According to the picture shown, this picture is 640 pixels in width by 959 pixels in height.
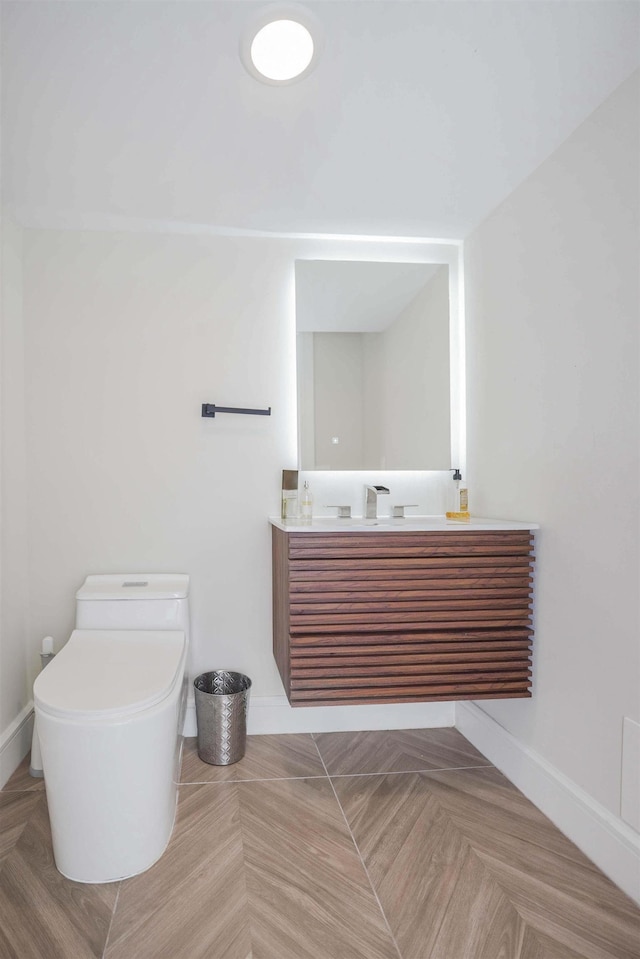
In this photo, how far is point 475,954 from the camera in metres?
1.30

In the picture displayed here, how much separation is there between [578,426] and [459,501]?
815mm

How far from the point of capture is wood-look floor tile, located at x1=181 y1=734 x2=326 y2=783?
2107 mm

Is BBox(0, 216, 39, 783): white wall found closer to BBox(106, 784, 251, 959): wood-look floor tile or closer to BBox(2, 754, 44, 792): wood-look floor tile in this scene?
BBox(2, 754, 44, 792): wood-look floor tile

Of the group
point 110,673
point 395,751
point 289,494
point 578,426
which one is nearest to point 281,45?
point 578,426

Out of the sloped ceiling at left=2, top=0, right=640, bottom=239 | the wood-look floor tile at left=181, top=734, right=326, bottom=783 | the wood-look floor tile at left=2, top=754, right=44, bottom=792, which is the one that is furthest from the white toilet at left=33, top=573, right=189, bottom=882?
the sloped ceiling at left=2, top=0, right=640, bottom=239

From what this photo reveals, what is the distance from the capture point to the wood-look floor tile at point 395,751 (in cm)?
219

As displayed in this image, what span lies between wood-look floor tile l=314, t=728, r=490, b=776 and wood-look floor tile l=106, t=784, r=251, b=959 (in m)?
0.54

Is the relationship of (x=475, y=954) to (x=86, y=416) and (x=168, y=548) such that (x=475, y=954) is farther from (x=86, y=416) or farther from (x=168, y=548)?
(x=86, y=416)

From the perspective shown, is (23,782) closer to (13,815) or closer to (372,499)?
(13,815)

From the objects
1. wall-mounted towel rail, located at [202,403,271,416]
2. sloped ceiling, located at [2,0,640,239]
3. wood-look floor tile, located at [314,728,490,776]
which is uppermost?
sloped ceiling, located at [2,0,640,239]

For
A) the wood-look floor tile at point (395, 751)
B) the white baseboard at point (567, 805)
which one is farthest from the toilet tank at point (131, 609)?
the white baseboard at point (567, 805)

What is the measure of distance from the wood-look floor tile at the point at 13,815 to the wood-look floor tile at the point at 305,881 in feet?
2.23

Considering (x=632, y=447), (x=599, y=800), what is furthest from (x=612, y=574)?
(x=599, y=800)

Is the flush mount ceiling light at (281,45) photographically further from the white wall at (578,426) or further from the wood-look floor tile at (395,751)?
the wood-look floor tile at (395,751)
